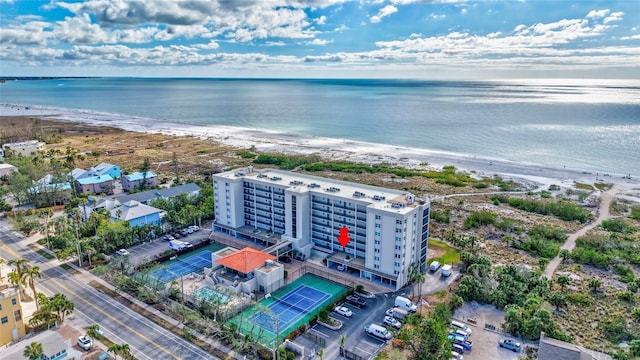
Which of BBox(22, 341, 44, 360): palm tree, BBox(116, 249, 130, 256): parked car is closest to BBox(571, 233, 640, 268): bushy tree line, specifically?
BBox(116, 249, 130, 256): parked car

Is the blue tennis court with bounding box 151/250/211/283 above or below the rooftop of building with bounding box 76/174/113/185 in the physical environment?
below

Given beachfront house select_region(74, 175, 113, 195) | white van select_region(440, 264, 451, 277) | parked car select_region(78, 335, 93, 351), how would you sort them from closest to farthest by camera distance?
parked car select_region(78, 335, 93, 351), white van select_region(440, 264, 451, 277), beachfront house select_region(74, 175, 113, 195)

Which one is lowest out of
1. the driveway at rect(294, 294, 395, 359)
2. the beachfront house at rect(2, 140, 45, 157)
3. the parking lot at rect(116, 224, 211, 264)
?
the driveway at rect(294, 294, 395, 359)

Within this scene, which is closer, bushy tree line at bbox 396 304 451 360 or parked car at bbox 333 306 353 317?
bushy tree line at bbox 396 304 451 360

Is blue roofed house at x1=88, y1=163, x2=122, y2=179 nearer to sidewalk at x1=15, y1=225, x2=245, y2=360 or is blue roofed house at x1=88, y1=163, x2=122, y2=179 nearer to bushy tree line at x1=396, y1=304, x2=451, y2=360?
sidewalk at x1=15, y1=225, x2=245, y2=360

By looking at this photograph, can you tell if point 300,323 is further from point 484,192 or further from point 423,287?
point 484,192

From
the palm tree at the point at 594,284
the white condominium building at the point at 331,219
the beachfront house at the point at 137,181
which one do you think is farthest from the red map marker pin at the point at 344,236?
the beachfront house at the point at 137,181
